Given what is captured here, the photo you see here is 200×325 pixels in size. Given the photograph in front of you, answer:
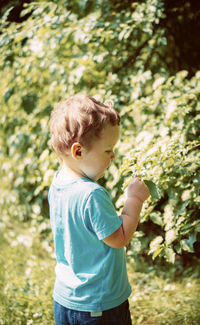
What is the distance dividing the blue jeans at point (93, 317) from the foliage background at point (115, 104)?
21.7 inches

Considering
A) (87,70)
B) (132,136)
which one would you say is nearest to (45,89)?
(87,70)

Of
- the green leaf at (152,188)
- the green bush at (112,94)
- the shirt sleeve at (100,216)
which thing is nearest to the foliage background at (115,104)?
the green bush at (112,94)

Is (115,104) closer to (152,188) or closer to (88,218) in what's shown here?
(152,188)

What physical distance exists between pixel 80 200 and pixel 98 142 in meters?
0.24

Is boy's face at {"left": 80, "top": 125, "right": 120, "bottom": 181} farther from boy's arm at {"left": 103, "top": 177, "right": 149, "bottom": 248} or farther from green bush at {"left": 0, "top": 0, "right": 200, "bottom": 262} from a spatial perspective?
green bush at {"left": 0, "top": 0, "right": 200, "bottom": 262}

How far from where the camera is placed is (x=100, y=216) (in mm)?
1371

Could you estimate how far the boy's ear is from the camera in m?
1.45

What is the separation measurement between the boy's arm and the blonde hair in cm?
28

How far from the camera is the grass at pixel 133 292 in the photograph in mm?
2406

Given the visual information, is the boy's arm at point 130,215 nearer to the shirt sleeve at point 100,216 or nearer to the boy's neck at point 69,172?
the shirt sleeve at point 100,216

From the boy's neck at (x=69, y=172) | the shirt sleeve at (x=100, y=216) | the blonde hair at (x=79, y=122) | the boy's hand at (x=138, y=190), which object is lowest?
the boy's hand at (x=138, y=190)

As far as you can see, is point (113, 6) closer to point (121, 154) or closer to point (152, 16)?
point (152, 16)

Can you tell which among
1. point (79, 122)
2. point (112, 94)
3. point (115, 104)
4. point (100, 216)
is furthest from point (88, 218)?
point (112, 94)

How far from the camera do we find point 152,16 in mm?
2818
